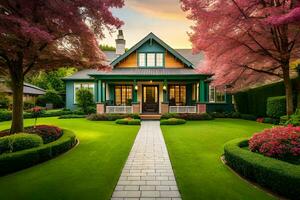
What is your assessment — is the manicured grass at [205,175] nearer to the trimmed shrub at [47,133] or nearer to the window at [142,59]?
the trimmed shrub at [47,133]

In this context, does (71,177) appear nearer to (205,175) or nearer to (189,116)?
(205,175)

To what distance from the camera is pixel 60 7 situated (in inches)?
276

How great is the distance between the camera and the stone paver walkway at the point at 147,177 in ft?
14.1

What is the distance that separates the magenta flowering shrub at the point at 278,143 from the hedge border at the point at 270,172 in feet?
1.87

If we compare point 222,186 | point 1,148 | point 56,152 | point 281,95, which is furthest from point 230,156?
point 281,95

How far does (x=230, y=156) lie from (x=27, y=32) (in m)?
6.65

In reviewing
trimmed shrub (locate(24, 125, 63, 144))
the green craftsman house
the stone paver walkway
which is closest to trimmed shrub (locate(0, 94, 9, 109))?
the green craftsman house

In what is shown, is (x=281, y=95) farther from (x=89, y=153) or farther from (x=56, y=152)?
(x=56, y=152)

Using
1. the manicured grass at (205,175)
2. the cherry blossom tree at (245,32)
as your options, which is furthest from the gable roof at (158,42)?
the manicured grass at (205,175)

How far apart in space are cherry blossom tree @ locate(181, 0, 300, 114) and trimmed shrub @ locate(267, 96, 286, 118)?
3174 millimetres

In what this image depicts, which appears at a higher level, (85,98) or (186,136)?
(85,98)

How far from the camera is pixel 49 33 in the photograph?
306 inches

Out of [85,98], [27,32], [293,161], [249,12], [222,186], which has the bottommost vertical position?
[222,186]

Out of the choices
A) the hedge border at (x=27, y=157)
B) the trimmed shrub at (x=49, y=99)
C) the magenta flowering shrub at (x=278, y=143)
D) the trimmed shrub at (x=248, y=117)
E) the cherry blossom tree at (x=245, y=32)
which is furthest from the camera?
the trimmed shrub at (x=49, y=99)
